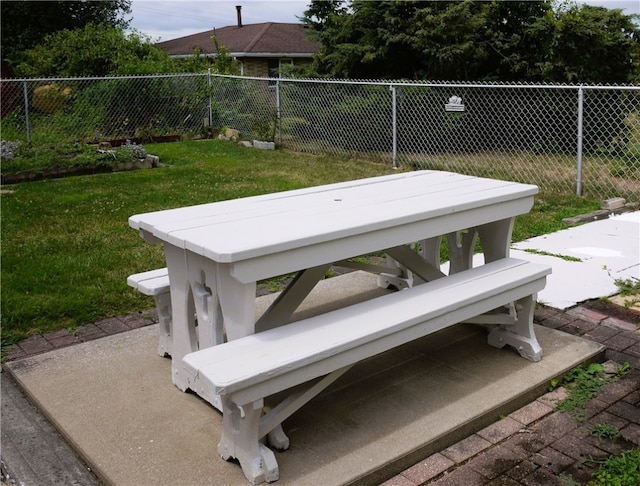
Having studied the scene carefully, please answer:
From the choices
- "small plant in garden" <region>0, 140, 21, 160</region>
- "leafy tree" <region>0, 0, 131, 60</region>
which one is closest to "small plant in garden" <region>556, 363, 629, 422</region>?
"small plant in garden" <region>0, 140, 21, 160</region>

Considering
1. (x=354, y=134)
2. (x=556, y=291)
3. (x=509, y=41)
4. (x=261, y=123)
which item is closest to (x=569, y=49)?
(x=509, y=41)

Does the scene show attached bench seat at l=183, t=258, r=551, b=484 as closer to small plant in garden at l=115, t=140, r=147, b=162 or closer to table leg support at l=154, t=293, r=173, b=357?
table leg support at l=154, t=293, r=173, b=357

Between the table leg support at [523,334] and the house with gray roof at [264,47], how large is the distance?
20140 mm

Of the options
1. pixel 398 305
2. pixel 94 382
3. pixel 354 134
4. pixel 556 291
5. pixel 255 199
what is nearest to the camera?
pixel 398 305

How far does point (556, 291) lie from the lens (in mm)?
4613

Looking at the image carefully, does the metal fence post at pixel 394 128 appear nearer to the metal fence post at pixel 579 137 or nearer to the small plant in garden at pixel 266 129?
the small plant in garden at pixel 266 129

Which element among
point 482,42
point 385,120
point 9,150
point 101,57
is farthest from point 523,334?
point 101,57

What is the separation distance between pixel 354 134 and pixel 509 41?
4313 mm

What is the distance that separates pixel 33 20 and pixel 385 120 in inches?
731

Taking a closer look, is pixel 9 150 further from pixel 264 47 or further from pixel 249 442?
pixel 264 47

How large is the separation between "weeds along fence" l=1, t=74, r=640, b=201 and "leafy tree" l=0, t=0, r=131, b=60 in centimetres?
1098

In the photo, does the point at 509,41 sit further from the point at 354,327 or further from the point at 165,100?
the point at 354,327

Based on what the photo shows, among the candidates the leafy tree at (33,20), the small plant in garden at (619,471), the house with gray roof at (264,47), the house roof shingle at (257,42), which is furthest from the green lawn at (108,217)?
the leafy tree at (33,20)

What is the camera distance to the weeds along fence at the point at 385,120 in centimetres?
952
